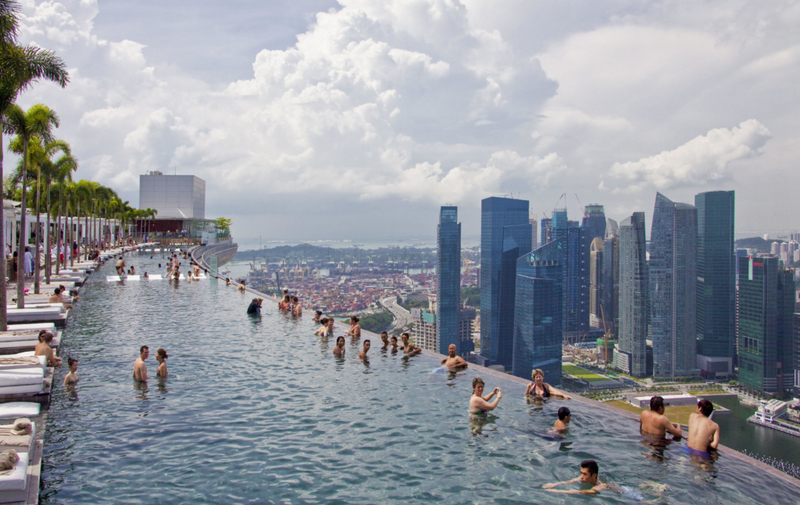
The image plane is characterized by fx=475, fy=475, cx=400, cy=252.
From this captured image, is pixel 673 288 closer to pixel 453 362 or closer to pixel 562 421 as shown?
pixel 453 362

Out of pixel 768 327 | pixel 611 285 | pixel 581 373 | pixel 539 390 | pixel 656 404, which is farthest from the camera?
pixel 611 285

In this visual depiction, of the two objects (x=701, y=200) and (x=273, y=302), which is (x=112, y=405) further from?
(x=701, y=200)

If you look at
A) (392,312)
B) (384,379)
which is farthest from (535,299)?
(384,379)

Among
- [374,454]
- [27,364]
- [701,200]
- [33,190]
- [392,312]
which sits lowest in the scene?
[392,312]

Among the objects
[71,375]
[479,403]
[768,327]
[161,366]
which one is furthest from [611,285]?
[71,375]

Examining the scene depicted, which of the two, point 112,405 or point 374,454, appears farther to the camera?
point 112,405

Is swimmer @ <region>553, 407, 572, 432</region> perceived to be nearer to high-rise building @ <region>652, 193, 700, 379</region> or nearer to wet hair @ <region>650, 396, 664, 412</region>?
wet hair @ <region>650, 396, 664, 412</region>

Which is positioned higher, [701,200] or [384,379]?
[701,200]

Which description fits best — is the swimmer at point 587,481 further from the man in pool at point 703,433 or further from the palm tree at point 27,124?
the palm tree at point 27,124
